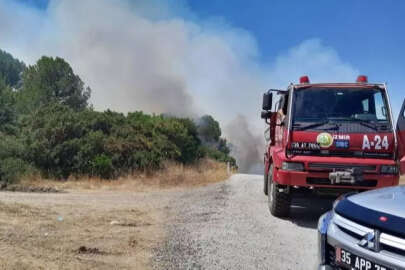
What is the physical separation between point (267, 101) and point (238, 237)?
9.49 feet

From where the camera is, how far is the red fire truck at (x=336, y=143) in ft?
21.2

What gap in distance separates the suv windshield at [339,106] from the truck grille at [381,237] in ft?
14.0

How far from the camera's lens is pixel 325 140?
21.8 feet

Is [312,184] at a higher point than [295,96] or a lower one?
lower

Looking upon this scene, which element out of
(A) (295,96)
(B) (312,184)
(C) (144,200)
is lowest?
(C) (144,200)

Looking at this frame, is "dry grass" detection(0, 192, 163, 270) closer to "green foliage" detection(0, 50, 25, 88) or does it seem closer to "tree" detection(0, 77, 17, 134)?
"tree" detection(0, 77, 17, 134)

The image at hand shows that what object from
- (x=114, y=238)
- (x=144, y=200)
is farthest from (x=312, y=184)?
(x=144, y=200)

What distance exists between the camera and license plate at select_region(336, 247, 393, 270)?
2.38 meters

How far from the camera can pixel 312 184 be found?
21.6ft

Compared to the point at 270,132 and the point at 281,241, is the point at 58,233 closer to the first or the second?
the point at 281,241

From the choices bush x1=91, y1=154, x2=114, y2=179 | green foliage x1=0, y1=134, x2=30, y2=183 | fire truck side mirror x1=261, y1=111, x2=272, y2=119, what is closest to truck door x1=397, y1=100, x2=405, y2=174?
fire truck side mirror x1=261, y1=111, x2=272, y2=119

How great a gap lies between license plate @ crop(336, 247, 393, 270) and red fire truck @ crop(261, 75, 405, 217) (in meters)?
3.92

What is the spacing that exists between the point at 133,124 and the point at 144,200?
12.2 m

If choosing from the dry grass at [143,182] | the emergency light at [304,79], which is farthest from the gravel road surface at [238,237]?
the dry grass at [143,182]
